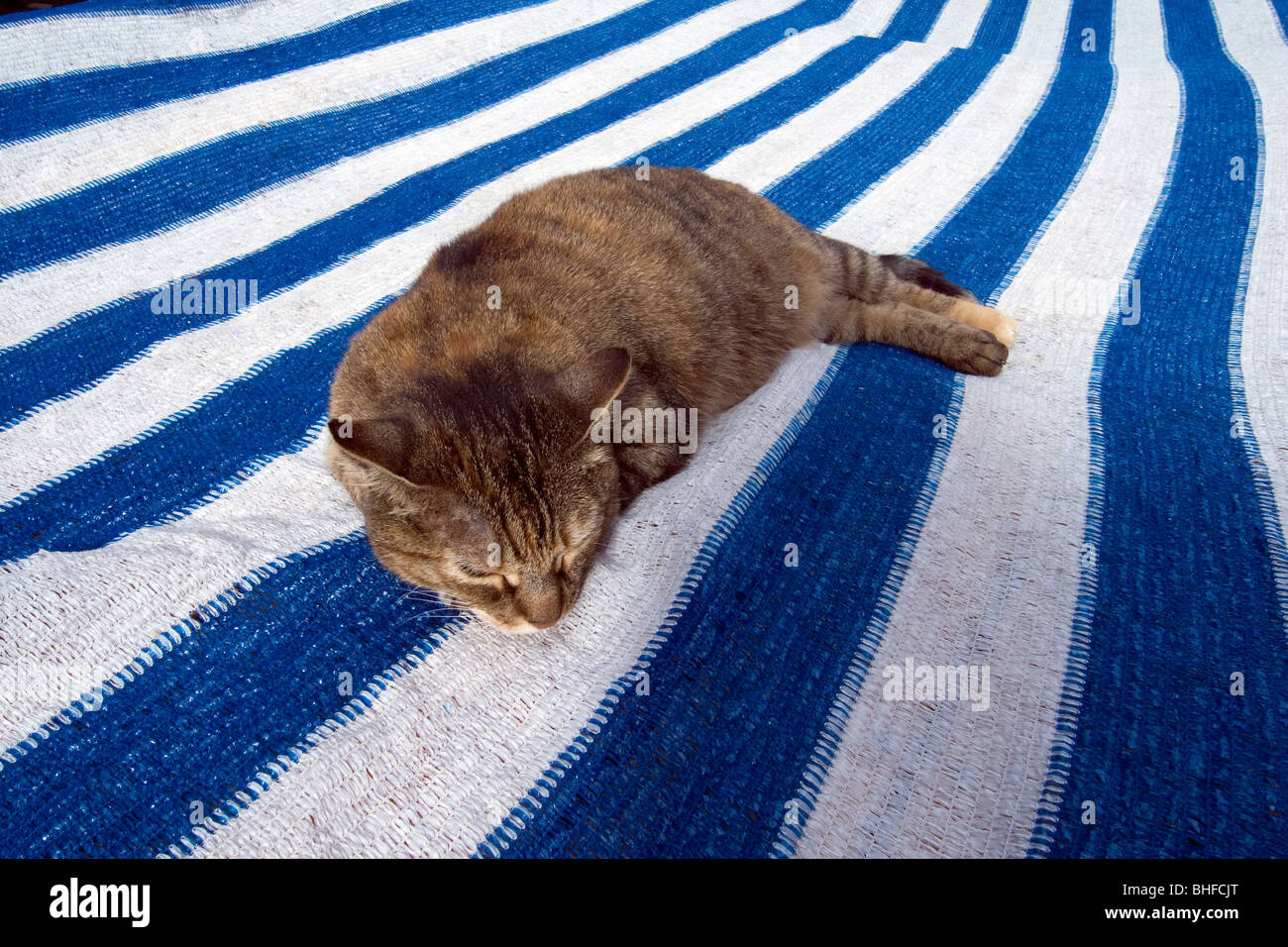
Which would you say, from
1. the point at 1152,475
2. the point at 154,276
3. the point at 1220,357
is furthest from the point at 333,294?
the point at 1220,357

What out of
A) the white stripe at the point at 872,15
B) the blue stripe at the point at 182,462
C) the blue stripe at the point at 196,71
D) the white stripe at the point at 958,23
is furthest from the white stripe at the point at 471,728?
the white stripe at the point at 958,23

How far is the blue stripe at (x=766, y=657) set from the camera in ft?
3.36

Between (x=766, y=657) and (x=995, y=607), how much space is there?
0.43 meters

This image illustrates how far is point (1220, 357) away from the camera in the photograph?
1.90 m

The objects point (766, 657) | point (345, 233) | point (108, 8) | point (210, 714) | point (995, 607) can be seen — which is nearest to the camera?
point (210, 714)

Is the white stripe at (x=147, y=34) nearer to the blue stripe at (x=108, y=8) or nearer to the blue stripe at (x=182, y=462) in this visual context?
the blue stripe at (x=108, y=8)

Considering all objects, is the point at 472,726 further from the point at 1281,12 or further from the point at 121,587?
the point at 1281,12

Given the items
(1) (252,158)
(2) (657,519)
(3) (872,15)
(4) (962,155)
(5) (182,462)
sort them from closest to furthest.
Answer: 1. (2) (657,519)
2. (5) (182,462)
3. (1) (252,158)
4. (4) (962,155)
5. (3) (872,15)

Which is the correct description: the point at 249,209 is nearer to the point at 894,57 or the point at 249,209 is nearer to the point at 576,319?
the point at 576,319

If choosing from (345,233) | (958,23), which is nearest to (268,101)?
(345,233)

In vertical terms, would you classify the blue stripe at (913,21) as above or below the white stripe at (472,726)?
above

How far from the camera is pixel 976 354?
192cm

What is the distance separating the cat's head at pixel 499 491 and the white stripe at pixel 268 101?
1.89m

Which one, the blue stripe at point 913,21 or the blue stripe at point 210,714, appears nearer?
the blue stripe at point 210,714
